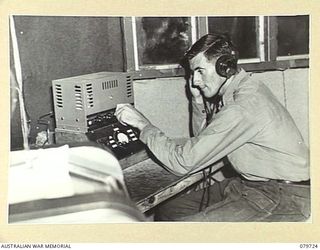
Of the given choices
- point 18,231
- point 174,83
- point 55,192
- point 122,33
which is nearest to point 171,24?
point 122,33

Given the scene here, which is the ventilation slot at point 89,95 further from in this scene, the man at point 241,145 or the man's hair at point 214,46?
the man's hair at point 214,46

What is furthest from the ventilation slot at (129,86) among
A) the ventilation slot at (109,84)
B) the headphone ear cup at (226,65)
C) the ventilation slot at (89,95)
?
the headphone ear cup at (226,65)

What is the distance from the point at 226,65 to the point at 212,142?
0.69ft

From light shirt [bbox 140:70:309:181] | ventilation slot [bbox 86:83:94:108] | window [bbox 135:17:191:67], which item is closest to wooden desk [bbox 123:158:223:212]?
light shirt [bbox 140:70:309:181]

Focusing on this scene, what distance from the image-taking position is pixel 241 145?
51.9 inches

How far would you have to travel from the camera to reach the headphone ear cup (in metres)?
1.35

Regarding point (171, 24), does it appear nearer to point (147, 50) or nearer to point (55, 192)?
point (147, 50)

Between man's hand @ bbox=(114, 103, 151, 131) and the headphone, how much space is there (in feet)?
0.77

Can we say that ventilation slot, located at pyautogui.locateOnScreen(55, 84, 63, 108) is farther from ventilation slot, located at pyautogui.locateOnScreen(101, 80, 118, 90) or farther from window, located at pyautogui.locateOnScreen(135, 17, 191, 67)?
window, located at pyautogui.locateOnScreen(135, 17, 191, 67)

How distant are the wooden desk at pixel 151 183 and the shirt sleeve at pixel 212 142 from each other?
41 millimetres

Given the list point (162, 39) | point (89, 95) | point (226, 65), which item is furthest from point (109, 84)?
point (226, 65)

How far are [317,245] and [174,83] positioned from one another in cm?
67

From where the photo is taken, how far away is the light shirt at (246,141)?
1283 mm

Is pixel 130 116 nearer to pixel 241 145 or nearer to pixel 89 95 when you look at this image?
pixel 89 95
